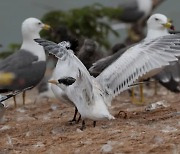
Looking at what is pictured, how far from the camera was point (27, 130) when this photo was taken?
266 inches

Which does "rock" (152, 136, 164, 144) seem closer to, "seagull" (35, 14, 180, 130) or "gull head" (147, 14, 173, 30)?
"seagull" (35, 14, 180, 130)

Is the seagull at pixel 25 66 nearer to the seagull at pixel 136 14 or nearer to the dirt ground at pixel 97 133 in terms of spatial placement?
the dirt ground at pixel 97 133

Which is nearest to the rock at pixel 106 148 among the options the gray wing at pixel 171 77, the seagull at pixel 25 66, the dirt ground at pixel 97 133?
the dirt ground at pixel 97 133

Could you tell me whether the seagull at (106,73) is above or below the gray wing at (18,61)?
above

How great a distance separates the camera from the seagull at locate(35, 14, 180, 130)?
6156mm

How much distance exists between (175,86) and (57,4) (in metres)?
8.05

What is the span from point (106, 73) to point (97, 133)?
746mm

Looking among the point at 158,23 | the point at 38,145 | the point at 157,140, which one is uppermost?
the point at 158,23

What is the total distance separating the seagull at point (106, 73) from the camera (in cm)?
616

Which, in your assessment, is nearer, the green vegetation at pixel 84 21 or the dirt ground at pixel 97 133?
the dirt ground at pixel 97 133

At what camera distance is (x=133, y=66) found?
6.53 meters

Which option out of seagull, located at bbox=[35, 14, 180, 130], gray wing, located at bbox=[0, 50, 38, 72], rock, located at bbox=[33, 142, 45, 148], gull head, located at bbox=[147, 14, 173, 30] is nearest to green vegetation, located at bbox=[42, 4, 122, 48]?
gull head, located at bbox=[147, 14, 173, 30]

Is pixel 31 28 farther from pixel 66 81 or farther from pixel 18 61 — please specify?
pixel 66 81

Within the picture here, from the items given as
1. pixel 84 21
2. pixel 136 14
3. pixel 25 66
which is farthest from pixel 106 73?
pixel 136 14
